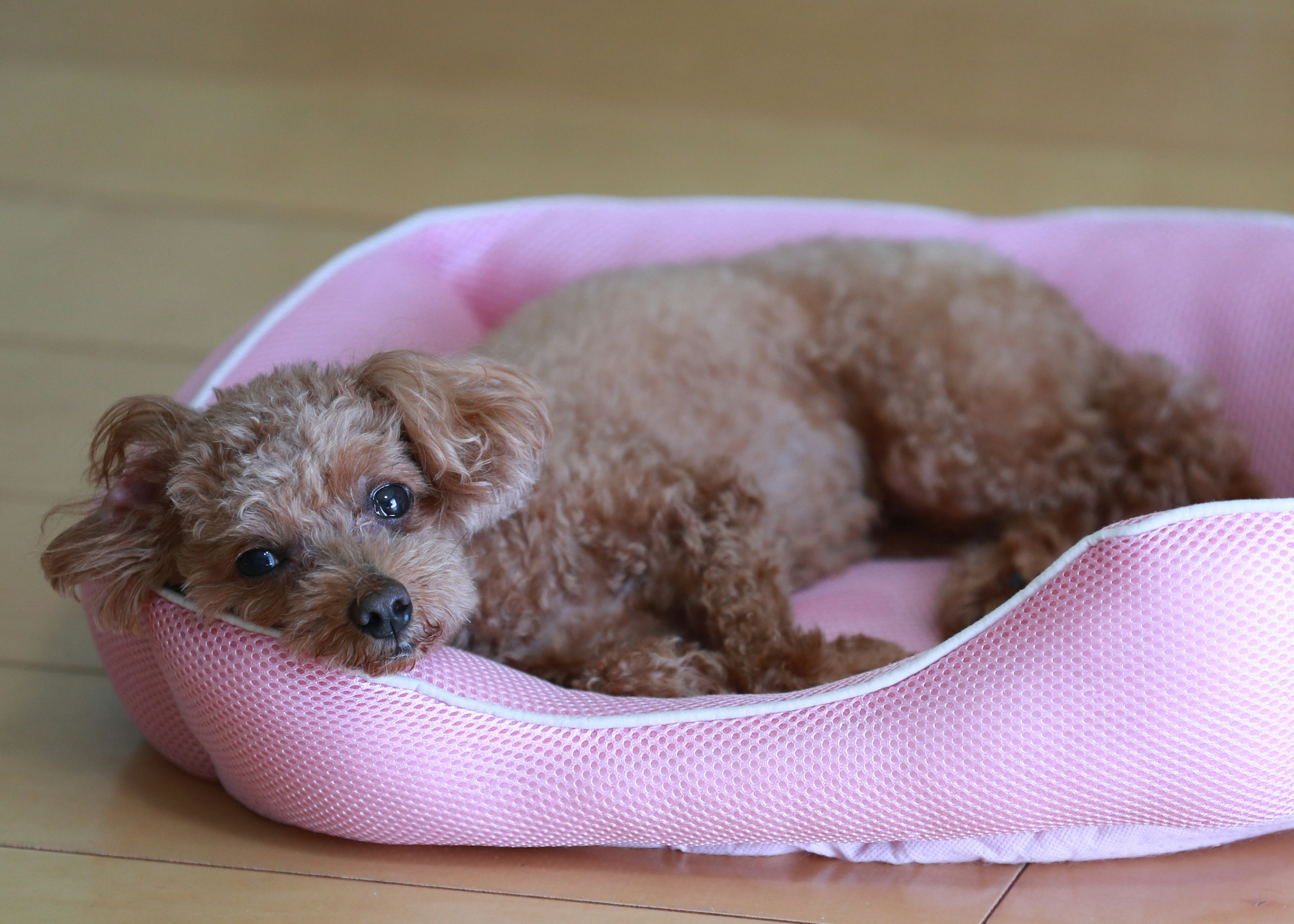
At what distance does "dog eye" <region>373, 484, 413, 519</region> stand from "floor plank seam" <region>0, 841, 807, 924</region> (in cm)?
39

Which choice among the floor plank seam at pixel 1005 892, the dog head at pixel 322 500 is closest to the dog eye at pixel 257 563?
the dog head at pixel 322 500

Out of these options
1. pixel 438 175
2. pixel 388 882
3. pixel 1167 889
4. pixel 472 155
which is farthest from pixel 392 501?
pixel 472 155

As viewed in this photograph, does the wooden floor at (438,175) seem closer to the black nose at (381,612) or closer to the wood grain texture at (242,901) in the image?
the wood grain texture at (242,901)

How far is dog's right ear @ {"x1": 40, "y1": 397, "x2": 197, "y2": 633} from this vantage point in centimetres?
148

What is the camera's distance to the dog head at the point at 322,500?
1.38 meters

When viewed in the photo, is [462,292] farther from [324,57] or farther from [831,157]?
[324,57]

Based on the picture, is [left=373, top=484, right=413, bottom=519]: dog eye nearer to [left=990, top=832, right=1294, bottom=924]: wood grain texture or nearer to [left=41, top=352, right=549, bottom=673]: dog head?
[left=41, top=352, right=549, bottom=673]: dog head

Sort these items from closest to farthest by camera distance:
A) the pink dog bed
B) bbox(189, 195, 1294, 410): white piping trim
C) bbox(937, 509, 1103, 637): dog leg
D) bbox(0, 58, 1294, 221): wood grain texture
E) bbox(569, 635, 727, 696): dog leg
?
the pink dog bed, bbox(569, 635, 727, 696): dog leg, bbox(937, 509, 1103, 637): dog leg, bbox(189, 195, 1294, 410): white piping trim, bbox(0, 58, 1294, 221): wood grain texture

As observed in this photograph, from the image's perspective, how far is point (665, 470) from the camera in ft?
5.65

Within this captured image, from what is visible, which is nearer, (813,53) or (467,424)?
(467,424)

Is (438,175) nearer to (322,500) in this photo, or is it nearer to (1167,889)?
(322,500)

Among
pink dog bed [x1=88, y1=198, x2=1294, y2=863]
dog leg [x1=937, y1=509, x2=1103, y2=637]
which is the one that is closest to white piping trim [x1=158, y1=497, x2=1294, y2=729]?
pink dog bed [x1=88, y1=198, x2=1294, y2=863]

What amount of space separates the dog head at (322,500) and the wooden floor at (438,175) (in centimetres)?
28

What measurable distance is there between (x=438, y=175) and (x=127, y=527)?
213 centimetres
